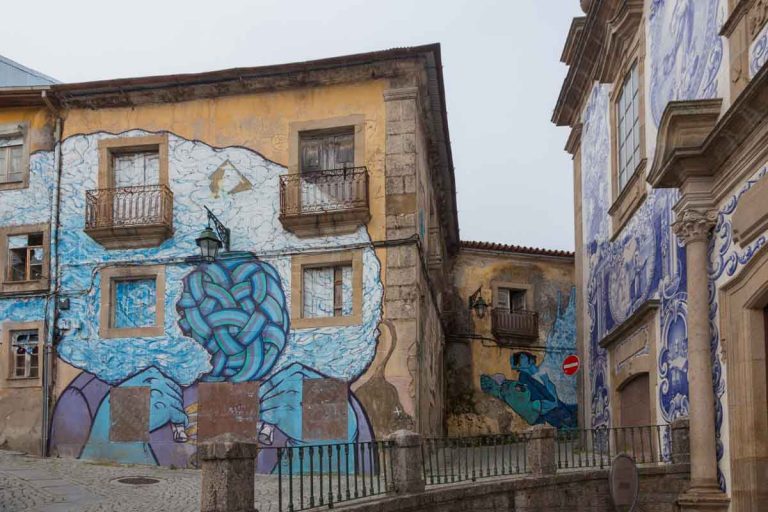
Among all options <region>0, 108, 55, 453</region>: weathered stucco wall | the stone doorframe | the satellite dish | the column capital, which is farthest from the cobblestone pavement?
the column capital

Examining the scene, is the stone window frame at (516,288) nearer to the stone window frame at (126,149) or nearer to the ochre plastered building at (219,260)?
the ochre plastered building at (219,260)

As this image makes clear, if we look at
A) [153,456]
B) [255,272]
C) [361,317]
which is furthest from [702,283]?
[153,456]

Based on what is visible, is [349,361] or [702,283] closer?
[702,283]

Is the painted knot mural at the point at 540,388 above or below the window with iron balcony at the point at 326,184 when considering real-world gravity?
below

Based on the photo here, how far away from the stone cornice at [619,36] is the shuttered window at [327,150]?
5.02m

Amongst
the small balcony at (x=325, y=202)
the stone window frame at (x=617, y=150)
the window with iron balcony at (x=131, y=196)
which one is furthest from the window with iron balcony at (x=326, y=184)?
the stone window frame at (x=617, y=150)

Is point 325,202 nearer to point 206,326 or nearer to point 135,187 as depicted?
point 206,326

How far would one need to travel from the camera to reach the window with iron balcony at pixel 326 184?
1769cm

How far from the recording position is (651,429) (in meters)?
13.3

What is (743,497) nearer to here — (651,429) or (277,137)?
(651,429)

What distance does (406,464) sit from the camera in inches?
434

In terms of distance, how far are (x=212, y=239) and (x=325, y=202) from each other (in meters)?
2.41

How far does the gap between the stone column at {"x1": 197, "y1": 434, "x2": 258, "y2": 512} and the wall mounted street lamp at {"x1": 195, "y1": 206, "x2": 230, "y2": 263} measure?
27.6 ft

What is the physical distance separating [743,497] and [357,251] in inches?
347
